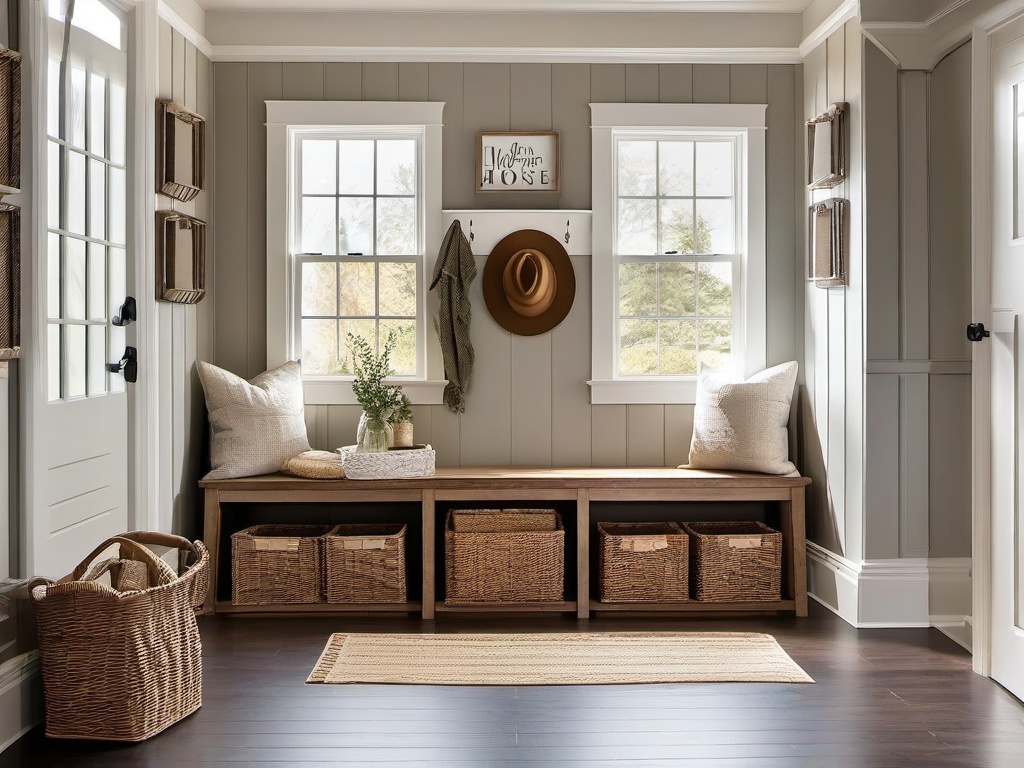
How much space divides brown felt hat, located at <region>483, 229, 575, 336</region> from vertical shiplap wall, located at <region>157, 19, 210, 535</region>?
1384mm

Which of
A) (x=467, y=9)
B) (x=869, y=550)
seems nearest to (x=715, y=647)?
(x=869, y=550)

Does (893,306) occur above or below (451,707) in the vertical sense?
above

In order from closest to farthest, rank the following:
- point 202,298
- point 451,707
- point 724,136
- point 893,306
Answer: point 451,707, point 893,306, point 202,298, point 724,136

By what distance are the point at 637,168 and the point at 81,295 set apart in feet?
8.70

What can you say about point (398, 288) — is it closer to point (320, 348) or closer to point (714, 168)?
point (320, 348)

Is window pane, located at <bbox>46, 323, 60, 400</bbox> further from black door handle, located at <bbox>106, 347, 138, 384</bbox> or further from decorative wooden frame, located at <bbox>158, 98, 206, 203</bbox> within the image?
decorative wooden frame, located at <bbox>158, 98, 206, 203</bbox>

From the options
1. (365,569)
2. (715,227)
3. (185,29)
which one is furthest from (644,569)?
(185,29)

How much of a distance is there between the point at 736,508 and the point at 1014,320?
6.00ft

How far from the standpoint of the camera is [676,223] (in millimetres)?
4527

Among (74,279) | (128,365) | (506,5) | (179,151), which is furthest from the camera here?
(506,5)

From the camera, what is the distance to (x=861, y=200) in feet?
12.5

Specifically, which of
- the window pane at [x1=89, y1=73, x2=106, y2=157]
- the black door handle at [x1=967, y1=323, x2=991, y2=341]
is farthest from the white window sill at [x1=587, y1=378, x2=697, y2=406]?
the window pane at [x1=89, y1=73, x2=106, y2=157]

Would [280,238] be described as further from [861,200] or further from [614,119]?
[861,200]

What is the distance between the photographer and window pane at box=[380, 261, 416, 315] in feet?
14.7
